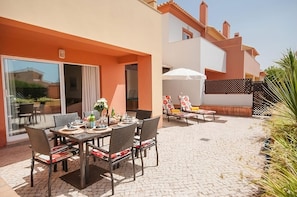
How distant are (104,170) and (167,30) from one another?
12.0 meters

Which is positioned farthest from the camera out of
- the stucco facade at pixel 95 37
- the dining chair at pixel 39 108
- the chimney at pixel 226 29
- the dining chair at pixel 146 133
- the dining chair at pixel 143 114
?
the chimney at pixel 226 29

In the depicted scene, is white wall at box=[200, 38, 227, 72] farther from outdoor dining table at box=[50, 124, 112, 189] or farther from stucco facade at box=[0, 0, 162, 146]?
outdoor dining table at box=[50, 124, 112, 189]

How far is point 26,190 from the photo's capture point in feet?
10.1

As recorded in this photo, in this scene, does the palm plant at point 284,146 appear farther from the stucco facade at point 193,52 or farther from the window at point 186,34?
the window at point 186,34

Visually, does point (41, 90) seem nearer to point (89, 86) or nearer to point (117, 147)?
point (89, 86)

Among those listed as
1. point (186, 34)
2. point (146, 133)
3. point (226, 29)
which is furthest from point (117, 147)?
point (226, 29)

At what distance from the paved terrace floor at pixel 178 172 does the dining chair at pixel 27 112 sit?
1045 mm

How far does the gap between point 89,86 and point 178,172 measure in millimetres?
5864

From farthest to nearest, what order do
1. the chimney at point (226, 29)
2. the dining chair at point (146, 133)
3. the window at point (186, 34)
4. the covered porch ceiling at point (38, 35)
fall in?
the chimney at point (226, 29) → the window at point (186, 34) → the covered porch ceiling at point (38, 35) → the dining chair at point (146, 133)

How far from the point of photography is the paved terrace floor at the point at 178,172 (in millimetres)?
3043

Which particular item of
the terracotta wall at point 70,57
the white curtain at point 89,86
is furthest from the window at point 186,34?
the white curtain at point 89,86

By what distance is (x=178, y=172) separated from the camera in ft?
12.1

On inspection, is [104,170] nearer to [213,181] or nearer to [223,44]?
[213,181]

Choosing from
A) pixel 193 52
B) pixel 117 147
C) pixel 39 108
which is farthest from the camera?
pixel 193 52
